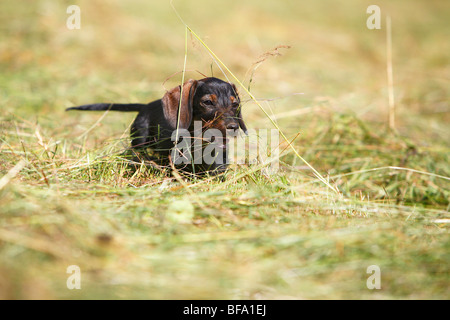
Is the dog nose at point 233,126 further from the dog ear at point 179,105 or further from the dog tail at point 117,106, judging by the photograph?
the dog tail at point 117,106

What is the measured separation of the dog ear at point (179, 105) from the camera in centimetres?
369

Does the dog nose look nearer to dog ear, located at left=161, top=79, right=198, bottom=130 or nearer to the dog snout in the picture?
the dog snout

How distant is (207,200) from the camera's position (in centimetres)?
285

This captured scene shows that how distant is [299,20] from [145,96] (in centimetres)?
946

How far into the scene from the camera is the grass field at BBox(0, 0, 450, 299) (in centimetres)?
213

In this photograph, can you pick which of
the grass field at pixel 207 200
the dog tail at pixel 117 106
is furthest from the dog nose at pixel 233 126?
the dog tail at pixel 117 106

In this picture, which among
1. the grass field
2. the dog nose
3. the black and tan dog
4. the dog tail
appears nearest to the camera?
the grass field

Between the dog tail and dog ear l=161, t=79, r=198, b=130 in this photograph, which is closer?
dog ear l=161, t=79, r=198, b=130

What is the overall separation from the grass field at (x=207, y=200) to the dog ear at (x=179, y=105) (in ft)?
1.17

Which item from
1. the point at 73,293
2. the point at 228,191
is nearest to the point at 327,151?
the point at 228,191

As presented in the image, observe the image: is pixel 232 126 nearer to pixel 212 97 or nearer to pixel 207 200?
pixel 212 97

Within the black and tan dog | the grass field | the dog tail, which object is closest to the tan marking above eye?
the black and tan dog

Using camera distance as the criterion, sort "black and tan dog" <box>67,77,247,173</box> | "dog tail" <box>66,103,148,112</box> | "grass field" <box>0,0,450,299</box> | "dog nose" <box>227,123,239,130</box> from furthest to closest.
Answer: "dog tail" <box>66,103,148,112</box> → "black and tan dog" <box>67,77,247,173</box> → "dog nose" <box>227,123,239,130</box> → "grass field" <box>0,0,450,299</box>

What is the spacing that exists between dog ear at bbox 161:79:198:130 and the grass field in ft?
1.17
